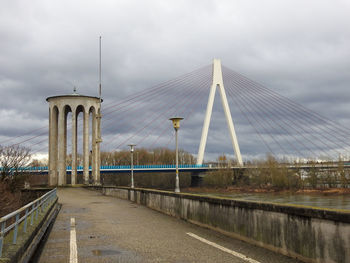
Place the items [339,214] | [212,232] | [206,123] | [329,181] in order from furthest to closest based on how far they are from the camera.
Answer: [329,181], [206,123], [212,232], [339,214]

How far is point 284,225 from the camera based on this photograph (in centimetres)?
750

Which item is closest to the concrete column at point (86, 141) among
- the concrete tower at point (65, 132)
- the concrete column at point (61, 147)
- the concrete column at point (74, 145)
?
the concrete tower at point (65, 132)

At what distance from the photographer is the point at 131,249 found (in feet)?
27.5

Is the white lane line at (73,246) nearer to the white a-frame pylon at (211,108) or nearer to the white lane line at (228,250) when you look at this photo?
the white lane line at (228,250)

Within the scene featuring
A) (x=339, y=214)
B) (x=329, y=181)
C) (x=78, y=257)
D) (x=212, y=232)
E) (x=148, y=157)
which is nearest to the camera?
(x=339, y=214)

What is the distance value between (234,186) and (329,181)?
2279 centimetres

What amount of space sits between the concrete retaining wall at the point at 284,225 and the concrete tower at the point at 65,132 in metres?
51.9

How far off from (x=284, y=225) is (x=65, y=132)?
60213mm

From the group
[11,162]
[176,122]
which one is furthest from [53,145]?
[176,122]

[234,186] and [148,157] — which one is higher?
[148,157]

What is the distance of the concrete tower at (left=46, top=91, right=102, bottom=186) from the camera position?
2445 inches

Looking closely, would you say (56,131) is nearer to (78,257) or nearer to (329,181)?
(329,181)

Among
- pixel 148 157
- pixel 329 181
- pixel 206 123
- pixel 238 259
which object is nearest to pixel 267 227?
pixel 238 259

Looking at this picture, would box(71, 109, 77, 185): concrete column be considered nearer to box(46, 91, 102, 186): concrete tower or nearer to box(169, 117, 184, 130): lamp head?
box(46, 91, 102, 186): concrete tower
